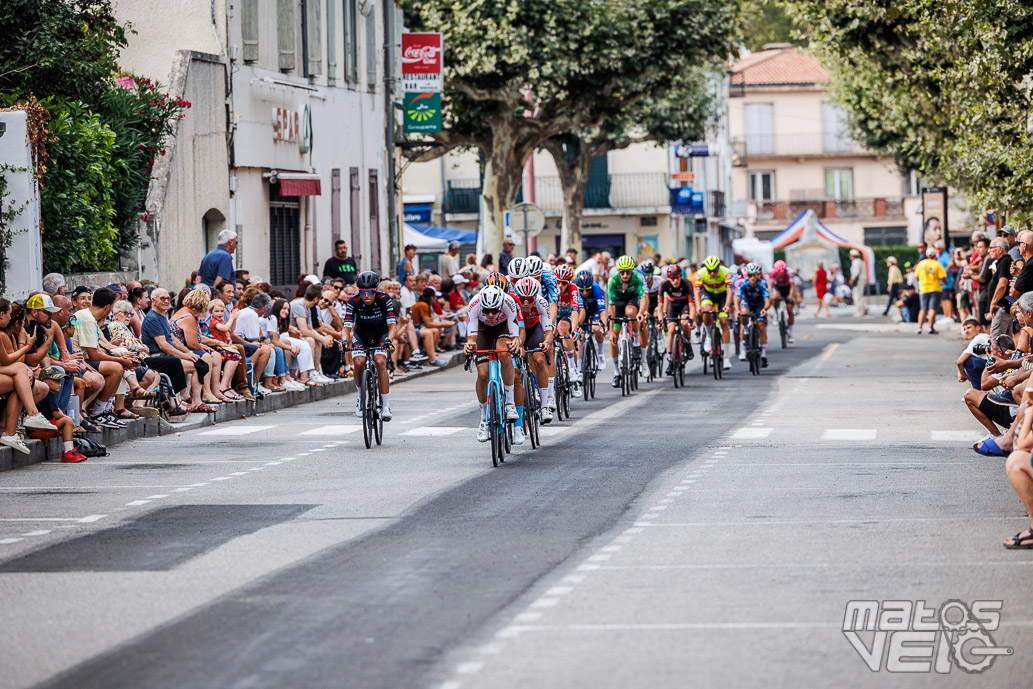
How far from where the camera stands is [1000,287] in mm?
20578

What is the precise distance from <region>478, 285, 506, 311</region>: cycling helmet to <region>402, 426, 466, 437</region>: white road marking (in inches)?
114

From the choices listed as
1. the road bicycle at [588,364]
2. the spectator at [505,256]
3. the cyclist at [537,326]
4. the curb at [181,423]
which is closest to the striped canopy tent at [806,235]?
the spectator at [505,256]

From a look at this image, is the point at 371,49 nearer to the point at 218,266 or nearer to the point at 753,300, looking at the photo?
the point at 753,300

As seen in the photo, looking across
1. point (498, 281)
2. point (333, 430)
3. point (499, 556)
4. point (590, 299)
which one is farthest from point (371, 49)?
point (499, 556)

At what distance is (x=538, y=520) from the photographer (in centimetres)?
1175

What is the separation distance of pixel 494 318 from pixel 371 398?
207cm

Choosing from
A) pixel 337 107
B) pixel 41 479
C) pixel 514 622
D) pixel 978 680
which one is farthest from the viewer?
pixel 337 107

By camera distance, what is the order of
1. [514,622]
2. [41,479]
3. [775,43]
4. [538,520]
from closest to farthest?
[514,622] < [538,520] < [41,479] < [775,43]

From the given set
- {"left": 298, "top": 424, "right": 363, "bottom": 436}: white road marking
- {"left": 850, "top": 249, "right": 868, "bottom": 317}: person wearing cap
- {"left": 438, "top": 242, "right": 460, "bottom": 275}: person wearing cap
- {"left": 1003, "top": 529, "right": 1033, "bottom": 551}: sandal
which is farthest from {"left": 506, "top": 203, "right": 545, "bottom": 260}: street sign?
{"left": 1003, "top": 529, "right": 1033, "bottom": 551}: sandal

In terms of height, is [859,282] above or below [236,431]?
above

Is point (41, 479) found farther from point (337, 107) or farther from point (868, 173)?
point (868, 173)

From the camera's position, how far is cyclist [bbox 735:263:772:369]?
94.7ft

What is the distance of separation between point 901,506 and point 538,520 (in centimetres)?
252

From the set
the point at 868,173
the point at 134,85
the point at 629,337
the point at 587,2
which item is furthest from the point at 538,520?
the point at 868,173
